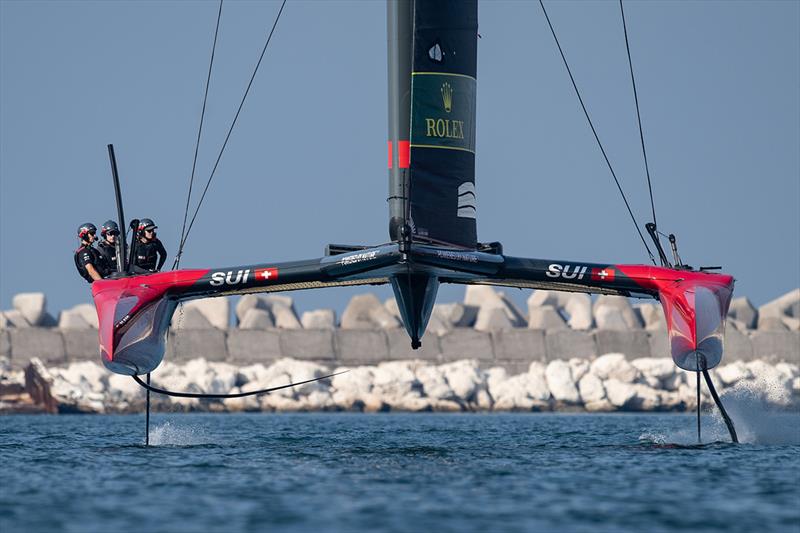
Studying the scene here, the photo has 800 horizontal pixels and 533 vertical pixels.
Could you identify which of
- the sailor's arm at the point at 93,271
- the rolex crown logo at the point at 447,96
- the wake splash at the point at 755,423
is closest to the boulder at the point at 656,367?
the wake splash at the point at 755,423

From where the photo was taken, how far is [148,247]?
13.5m

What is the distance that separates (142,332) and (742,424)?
5.80m

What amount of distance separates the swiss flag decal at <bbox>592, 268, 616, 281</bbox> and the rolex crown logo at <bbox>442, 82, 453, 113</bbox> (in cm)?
185

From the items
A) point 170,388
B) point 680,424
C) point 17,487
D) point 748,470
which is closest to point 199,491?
point 17,487

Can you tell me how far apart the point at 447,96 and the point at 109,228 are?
323cm

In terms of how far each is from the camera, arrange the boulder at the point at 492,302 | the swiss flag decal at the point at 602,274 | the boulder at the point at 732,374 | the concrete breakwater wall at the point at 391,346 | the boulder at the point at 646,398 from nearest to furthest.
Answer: the swiss flag decal at the point at 602,274, the boulder at the point at 646,398, the boulder at the point at 732,374, the concrete breakwater wall at the point at 391,346, the boulder at the point at 492,302

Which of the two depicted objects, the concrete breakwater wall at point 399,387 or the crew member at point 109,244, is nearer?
the crew member at point 109,244

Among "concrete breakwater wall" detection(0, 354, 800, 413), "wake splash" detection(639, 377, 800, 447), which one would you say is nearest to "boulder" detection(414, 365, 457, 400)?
"concrete breakwater wall" detection(0, 354, 800, 413)

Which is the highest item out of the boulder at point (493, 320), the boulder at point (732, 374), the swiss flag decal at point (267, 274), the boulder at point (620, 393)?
the boulder at point (493, 320)

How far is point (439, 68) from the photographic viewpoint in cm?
1269

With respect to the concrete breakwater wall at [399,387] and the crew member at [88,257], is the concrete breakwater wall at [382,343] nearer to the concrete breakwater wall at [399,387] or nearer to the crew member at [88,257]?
the concrete breakwater wall at [399,387]

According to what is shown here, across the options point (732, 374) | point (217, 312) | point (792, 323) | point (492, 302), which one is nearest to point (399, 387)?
point (732, 374)

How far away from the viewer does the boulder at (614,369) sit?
24.7 m

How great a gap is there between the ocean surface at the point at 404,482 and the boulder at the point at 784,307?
1777 cm
